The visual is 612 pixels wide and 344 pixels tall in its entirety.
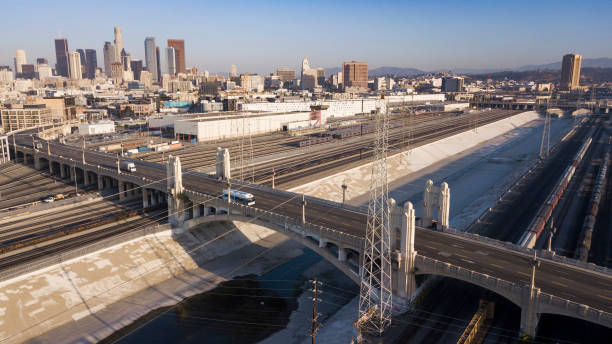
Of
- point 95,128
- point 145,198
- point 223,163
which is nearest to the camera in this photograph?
point 223,163

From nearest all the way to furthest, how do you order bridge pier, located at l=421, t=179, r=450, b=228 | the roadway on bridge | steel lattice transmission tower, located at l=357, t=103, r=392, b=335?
1. the roadway on bridge
2. steel lattice transmission tower, located at l=357, t=103, r=392, b=335
3. bridge pier, located at l=421, t=179, r=450, b=228

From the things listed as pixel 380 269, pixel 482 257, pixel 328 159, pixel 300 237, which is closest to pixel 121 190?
pixel 300 237

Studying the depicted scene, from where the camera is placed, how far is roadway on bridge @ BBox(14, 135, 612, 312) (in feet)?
111

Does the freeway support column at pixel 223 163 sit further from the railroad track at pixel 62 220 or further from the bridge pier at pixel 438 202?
the bridge pier at pixel 438 202

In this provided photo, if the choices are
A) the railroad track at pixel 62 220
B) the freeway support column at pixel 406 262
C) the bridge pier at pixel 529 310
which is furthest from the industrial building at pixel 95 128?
the bridge pier at pixel 529 310

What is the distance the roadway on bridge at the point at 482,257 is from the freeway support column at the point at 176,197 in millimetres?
12304

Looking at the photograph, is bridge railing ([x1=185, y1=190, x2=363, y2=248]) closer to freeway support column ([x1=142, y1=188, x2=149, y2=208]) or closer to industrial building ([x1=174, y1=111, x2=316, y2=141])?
freeway support column ([x1=142, y1=188, x2=149, y2=208])

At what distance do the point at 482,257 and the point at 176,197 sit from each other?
146 ft

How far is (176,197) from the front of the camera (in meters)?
64.0

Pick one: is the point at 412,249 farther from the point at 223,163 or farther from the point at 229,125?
the point at 229,125

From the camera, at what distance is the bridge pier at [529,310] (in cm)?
3225

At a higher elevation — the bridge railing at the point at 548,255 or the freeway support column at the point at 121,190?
the bridge railing at the point at 548,255

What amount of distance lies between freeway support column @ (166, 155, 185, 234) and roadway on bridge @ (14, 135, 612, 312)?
40.4 ft

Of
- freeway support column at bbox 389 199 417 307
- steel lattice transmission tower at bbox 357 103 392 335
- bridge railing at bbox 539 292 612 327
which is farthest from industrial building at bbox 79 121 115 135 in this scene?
bridge railing at bbox 539 292 612 327
